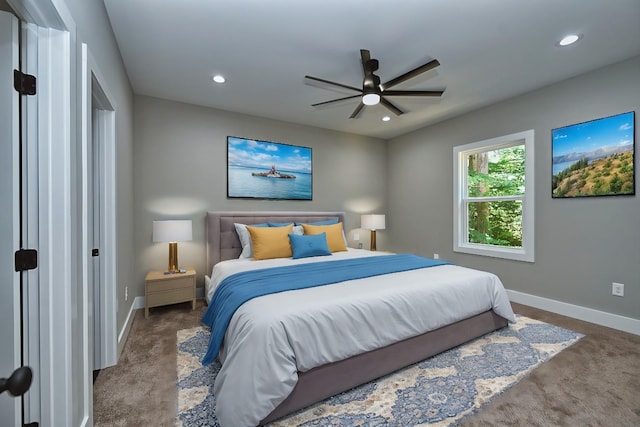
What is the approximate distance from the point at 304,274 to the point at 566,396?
1.95 meters

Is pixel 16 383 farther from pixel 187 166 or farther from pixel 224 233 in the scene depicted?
pixel 187 166

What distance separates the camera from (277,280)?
2.28 m

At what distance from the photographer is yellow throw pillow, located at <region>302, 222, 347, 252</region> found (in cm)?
388

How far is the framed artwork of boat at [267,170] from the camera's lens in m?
4.05

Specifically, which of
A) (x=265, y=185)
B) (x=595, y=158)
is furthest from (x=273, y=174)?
(x=595, y=158)

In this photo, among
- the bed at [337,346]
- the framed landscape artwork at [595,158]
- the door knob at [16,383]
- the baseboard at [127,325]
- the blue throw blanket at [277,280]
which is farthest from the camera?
the framed landscape artwork at [595,158]

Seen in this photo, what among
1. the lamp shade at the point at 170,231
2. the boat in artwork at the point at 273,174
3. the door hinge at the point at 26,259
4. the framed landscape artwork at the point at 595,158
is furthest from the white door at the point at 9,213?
the framed landscape artwork at the point at 595,158

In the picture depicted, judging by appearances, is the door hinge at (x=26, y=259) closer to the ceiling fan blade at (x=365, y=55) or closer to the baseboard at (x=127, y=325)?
the baseboard at (x=127, y=325)

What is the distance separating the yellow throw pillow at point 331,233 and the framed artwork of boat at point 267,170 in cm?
79

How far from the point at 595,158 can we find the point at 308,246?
3183 mm

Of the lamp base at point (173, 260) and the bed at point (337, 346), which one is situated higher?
the lamp base at point (173, 260)

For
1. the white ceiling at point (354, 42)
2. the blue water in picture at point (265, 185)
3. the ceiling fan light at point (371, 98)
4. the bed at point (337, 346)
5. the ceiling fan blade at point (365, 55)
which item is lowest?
the bed at point (337, 346)

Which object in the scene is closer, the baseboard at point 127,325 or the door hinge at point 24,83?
the door hinge at point 24,83

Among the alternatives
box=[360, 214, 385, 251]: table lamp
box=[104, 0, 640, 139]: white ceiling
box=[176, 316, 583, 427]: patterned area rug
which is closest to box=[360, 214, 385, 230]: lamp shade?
box=[360, 214, 385, 251]: table lamp
